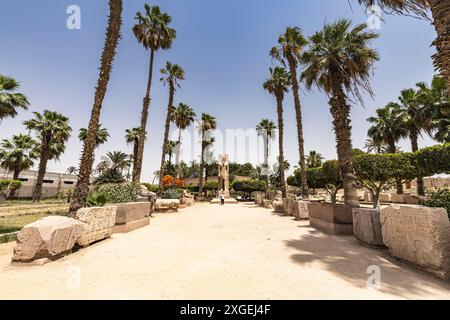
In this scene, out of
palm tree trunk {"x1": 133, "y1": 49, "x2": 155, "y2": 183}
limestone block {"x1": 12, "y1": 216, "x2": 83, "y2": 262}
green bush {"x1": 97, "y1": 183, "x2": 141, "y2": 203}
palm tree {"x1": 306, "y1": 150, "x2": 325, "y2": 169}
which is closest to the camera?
limestone block {"x1": 12, "y1": 216, "x2": 83, "y2": 262}

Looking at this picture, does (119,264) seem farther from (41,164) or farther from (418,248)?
(41,164)

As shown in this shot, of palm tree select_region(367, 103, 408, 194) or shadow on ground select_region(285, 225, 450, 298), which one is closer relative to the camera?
shadow on ground select_region(285, 225, 450, 298)

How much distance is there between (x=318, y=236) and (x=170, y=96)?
21514mm

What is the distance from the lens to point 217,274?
4.08m

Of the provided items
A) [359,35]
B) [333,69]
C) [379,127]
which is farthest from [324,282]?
[379,127]

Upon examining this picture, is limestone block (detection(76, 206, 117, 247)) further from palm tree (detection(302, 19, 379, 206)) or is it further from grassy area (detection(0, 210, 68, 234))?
palm tree (detection(302, 19, 379, 206))

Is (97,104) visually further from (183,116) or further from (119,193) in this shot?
(183,116)

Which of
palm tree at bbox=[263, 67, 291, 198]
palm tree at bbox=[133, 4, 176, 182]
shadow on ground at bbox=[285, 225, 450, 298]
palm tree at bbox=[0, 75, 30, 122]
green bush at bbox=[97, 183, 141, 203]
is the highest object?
palm tree at bbox=[133, 4, 176, 182]

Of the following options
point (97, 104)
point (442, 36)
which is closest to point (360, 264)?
point (442, 36)

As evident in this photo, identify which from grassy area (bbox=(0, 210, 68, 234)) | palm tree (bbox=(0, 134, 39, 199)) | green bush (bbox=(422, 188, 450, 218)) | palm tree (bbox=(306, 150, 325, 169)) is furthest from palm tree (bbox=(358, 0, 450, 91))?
palm tree (bbox=(306, 150, 325, 169))

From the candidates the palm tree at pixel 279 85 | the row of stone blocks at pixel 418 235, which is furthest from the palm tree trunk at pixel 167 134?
the row of stone blocks at pixel 418 235

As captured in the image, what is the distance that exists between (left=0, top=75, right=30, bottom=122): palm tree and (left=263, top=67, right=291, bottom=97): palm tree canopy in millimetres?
22257

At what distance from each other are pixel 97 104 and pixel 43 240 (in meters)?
7.11

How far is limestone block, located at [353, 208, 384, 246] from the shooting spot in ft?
19.9
